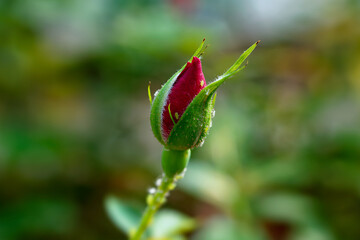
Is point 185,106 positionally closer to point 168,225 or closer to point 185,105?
point 185,105

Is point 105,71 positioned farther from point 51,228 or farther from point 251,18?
point 251,18

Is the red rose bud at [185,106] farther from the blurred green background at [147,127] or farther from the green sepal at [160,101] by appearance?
the blurred green background at [147,127]

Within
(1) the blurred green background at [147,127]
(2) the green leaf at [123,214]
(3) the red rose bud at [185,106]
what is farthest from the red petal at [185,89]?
(1) the blurred green background at [147,127]

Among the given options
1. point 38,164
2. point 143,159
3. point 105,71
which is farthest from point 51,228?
point 105,71

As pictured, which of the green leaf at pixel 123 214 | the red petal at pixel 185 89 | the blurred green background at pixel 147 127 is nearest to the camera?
the red petal at pixel 185 89

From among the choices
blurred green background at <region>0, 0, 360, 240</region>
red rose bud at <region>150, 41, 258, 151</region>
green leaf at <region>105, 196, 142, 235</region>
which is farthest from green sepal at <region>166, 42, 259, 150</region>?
blurred green background at <region>0, 0, 360, 240</region>

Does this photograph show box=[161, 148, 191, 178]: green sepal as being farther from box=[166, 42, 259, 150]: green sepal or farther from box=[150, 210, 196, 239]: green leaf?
box=[150, 210, 196, 239]: green leaf

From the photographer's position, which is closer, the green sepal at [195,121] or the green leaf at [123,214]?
the green sepal at [195,121]

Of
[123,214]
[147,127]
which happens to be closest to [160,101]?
[123,214]
